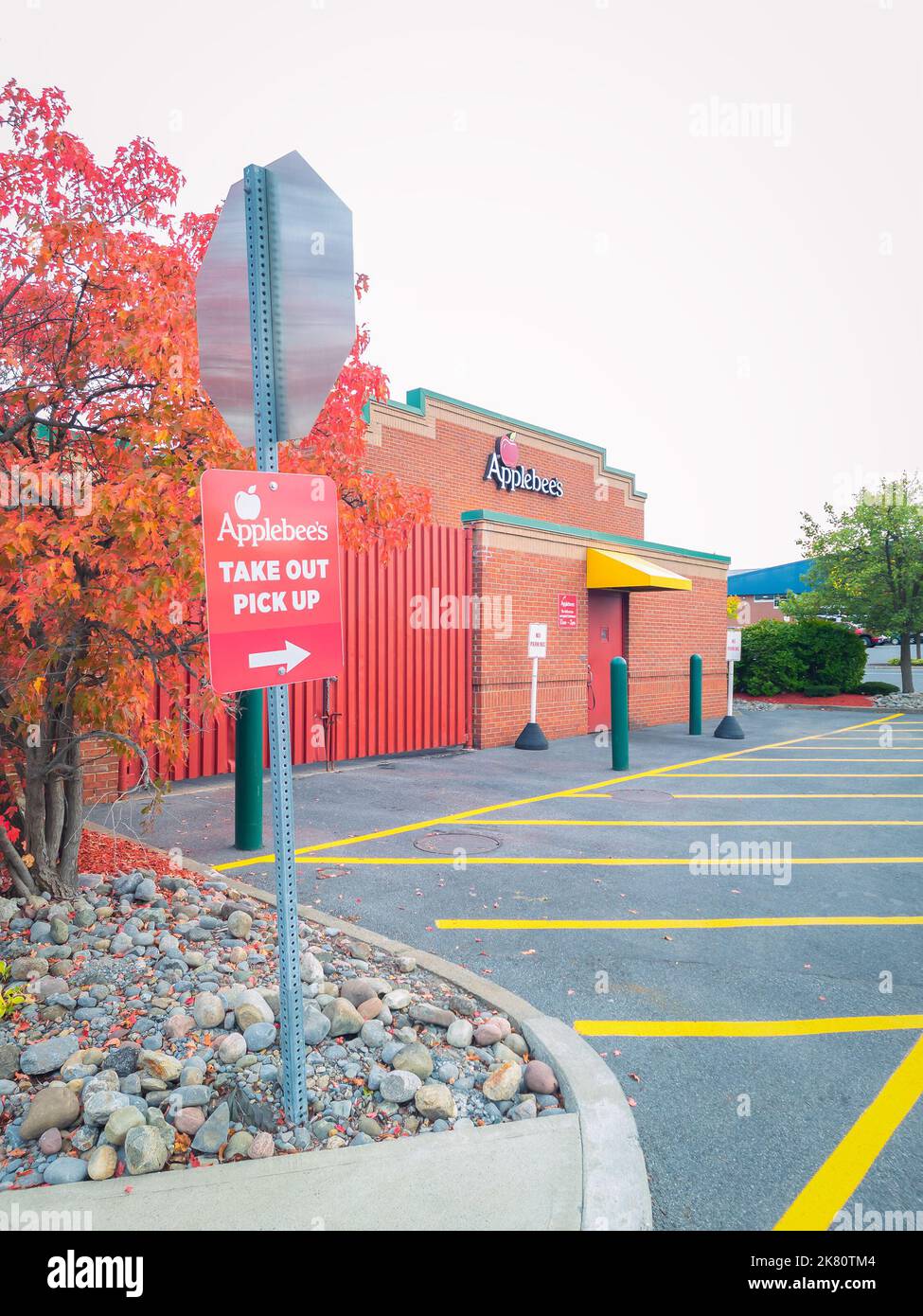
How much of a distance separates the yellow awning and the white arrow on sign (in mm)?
12258

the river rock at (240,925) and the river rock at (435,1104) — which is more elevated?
the river rock at (240,925)

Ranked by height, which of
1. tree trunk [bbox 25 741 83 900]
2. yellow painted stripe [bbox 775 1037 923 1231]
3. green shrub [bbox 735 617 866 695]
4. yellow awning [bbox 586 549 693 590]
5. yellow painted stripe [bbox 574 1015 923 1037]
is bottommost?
yellow painted stripe [bbox 775 1037 923 1231]

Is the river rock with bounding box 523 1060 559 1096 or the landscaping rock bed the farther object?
the river rock with bounding box 523 1060 559 1096

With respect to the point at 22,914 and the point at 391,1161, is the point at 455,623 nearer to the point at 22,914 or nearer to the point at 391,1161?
the point at 22,914

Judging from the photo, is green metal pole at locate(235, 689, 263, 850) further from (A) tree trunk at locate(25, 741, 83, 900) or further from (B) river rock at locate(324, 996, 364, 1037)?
(B) river rock at locate(324, 996, 364, 1037)

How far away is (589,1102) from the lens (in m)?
3.08

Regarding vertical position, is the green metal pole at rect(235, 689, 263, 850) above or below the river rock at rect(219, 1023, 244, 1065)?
above

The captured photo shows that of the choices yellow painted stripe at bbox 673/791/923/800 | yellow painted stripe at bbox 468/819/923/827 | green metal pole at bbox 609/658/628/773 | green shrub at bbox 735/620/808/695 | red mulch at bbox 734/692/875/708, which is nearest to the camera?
yellow painted stripe at bbox 468/819/923/827

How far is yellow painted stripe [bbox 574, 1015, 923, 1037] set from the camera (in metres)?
3.72

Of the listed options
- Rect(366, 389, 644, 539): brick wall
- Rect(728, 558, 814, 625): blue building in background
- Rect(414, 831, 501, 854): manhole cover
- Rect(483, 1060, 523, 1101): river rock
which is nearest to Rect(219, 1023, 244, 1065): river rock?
Rect(483, 1060, 523, 1101): river rock

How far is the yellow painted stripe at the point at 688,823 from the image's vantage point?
7.96 metres

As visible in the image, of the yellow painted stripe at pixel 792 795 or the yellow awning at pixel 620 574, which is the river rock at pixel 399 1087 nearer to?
the yellow painted stripe at pixel 792 795

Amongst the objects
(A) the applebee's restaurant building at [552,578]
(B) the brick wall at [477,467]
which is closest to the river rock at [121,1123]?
(A) the applebee's restaurant building at [552,578]

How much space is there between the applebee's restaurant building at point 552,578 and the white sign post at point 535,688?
32 cm
